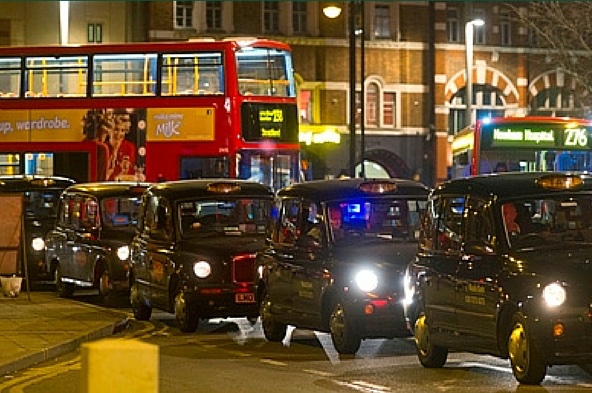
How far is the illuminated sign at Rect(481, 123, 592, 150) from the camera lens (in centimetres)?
2952

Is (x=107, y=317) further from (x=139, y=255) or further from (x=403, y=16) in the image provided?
(x=403, y=16)

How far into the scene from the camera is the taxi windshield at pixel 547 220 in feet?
43.7

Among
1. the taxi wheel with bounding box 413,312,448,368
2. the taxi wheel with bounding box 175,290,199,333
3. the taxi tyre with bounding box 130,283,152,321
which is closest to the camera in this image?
the taxi wheel with bounding box 413,312,448,368

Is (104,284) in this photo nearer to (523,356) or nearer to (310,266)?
(310,266)

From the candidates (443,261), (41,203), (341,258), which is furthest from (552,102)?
(443,261)

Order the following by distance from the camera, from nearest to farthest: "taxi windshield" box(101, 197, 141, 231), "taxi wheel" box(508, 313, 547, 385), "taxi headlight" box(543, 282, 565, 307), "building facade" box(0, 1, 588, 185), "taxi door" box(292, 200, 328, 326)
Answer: "taxi headlight" box(543, 282, 565, 307)
"taxi wheel" box(508, 313, 547, 385)
"taxi door" box(292, 200, 328, 326)
"taxi windshield" box(101, 197, 141, 231)
"building facade" box(0, 1, 588, 185)

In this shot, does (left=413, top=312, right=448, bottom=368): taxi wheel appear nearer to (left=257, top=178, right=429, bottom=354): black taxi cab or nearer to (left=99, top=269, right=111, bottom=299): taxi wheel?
(left=257, top=178, right=429, bottom=354): black taxi cab

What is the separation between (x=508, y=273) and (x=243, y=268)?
6143 mm

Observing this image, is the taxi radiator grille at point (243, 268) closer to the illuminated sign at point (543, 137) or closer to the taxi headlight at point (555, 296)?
the taxi headlight at point (555, 296)

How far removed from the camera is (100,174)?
32.5m

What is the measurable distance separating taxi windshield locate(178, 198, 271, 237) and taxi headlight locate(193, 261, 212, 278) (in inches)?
29.4

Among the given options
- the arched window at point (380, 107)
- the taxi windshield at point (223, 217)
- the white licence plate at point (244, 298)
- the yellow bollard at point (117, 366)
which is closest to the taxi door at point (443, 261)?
the white licence plate at point (244, 298)

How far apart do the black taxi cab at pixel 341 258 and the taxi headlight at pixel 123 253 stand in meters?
5.31

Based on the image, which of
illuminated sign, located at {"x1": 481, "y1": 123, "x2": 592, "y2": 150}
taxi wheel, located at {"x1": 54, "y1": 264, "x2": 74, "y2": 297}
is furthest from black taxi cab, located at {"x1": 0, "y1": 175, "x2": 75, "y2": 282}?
illuminated sign, located at {"x1": 481, "y1": 123, "x2": 592, "y2": 150}
